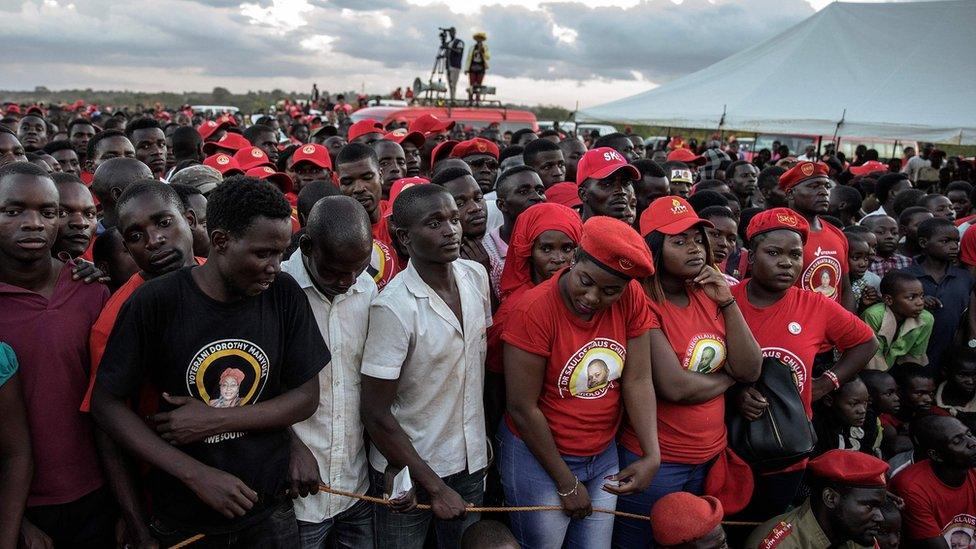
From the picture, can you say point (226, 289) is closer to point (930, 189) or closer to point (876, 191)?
point (876, 191)

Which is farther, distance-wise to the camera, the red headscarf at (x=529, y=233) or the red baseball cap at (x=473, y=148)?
the red baseball cap at (x=473, y=148)

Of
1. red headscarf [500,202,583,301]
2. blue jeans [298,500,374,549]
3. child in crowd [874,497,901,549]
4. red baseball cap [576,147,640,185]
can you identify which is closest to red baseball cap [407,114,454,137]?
red baseball cap [576,147,640,185]

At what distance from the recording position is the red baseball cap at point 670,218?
2645 millimetres

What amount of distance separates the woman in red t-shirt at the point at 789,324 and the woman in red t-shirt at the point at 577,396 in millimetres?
827

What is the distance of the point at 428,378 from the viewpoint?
2.42 meters

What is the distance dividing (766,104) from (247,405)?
1165 centimetres

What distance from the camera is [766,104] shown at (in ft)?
37.4

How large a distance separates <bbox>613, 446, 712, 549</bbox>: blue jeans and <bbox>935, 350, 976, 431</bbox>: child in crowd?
2.87 metres

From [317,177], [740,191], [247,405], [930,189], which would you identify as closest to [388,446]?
[247,405]

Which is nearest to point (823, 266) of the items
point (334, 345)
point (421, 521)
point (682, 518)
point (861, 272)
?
point (861, 272)

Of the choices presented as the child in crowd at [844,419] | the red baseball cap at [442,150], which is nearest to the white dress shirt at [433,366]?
the child in crowd at [844,419]

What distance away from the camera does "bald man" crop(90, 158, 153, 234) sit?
3410 mm

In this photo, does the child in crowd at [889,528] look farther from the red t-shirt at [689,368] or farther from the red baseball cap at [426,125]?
the red baseball cap at [426,125]

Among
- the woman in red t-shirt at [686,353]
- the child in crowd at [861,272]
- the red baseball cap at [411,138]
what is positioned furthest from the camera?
the red baseball cap at [411,138]
